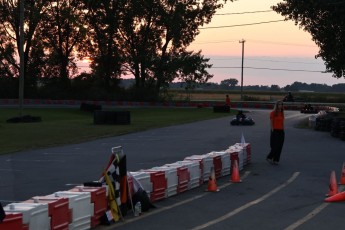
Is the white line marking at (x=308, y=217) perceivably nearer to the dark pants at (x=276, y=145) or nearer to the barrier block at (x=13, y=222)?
the barrier block at (x=13, y=222)

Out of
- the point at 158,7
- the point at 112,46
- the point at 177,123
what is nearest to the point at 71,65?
the point at 112,46

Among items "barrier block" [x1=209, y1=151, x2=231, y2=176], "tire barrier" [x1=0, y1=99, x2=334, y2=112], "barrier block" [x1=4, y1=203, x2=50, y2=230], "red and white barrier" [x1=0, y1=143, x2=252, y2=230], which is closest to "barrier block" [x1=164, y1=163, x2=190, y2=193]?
"red and white barrier" [x1=0, y1=143, x2=252, y2=230]

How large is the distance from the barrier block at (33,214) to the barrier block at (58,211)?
11 centimetres

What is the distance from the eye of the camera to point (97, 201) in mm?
8883

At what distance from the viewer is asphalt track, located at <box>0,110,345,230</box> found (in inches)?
366

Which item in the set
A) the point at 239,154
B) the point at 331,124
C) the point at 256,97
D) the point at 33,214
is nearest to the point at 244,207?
the point at 33,214

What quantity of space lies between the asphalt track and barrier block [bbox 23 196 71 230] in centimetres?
92

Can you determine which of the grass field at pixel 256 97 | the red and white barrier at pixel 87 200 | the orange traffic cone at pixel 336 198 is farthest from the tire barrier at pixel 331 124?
the grass field at pixel 256 97

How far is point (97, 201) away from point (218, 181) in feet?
17.7

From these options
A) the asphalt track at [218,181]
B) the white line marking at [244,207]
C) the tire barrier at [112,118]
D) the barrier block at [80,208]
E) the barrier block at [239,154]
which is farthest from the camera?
the tire barrier at [112,118]

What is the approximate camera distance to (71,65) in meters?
72.1

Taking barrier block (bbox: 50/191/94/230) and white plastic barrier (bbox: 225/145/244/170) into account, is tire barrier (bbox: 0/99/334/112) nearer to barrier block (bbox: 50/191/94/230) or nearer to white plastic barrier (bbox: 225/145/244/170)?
white plastic barrier (bbox: 225/145/244/170)

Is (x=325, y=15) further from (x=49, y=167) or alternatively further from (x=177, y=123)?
(x=49, y=167)

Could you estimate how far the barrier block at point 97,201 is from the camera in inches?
345
